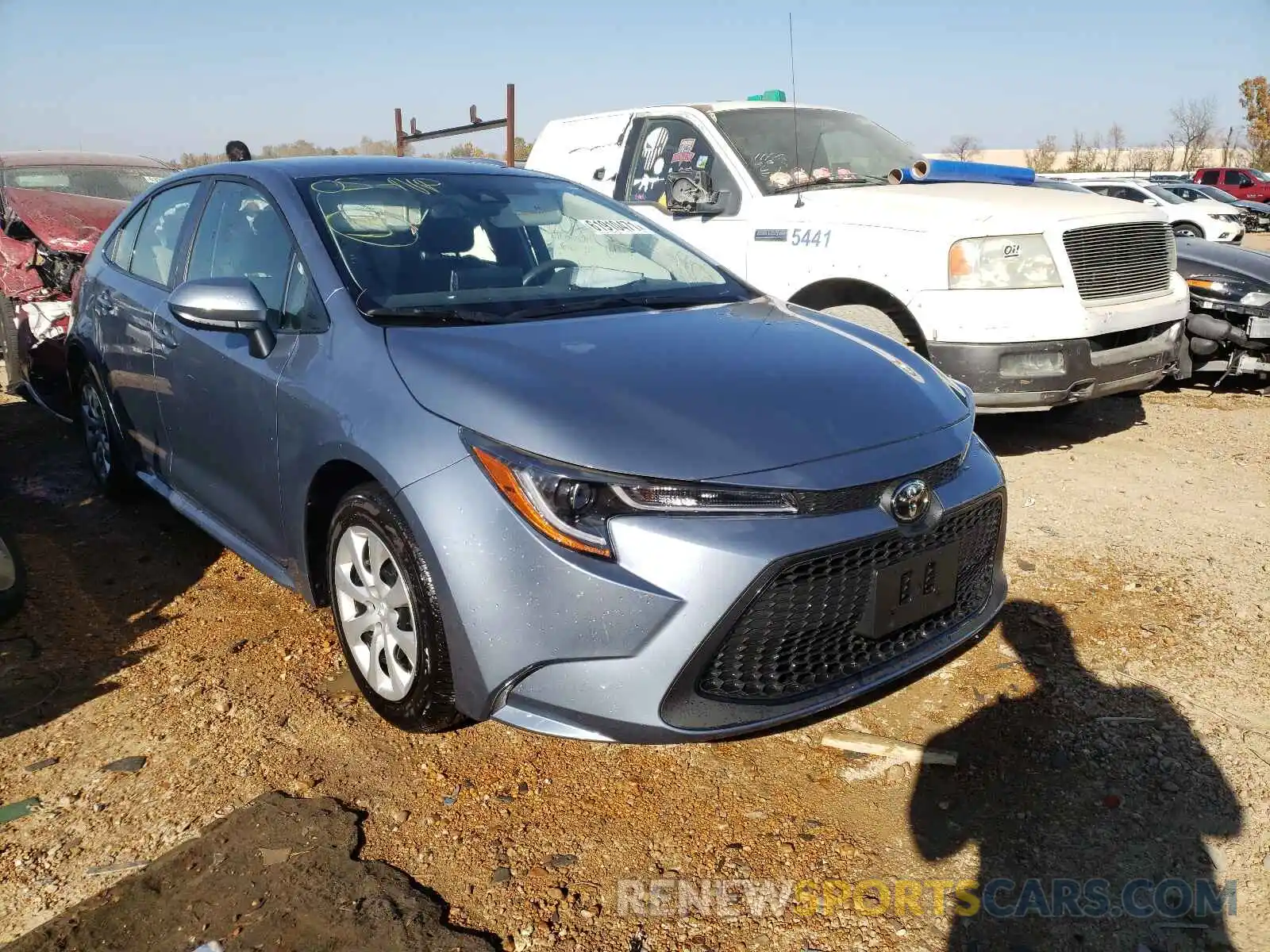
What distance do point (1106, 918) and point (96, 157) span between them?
8.44 metres

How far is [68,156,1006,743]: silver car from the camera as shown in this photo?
7.37ft

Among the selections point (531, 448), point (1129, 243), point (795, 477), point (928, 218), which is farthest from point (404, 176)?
point (1129, 243)

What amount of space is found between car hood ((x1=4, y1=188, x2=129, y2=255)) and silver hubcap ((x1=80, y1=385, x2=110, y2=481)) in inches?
68.0

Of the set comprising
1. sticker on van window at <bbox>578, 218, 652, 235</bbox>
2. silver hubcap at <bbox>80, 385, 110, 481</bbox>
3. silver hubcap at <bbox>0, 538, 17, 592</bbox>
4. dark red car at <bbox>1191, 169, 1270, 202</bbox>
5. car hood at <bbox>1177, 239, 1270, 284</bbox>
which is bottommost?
silver hubcap at <bbox>0, 538, 17, 592</bbox>

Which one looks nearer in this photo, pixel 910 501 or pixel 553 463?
pixel 553 463

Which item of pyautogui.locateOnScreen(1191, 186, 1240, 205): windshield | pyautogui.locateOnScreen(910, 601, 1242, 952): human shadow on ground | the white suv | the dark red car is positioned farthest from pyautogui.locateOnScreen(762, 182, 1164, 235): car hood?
the dark red car

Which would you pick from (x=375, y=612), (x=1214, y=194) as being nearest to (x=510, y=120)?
(x=375, y=612)

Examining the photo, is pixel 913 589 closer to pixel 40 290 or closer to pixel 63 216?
pixel 40 290

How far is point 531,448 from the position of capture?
2.32 meters

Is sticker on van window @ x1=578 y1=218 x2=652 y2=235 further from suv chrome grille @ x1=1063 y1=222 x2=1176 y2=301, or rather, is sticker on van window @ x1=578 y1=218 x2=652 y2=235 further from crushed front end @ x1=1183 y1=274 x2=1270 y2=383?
crushed front end @ x1=1183 y1=274 x2=1270 y2=383

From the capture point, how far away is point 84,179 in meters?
7.48

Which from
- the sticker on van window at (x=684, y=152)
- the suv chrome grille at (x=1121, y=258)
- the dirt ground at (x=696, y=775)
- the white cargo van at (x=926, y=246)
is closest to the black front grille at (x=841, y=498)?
the dirt ground at (x=696, y=775)

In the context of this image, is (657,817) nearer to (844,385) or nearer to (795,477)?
(795,477)

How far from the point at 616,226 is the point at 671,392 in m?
1.51
